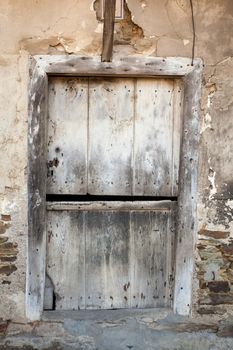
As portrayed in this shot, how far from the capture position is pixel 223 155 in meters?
3.72

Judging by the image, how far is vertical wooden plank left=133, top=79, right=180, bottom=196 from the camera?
376cm

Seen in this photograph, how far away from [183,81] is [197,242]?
1186mm

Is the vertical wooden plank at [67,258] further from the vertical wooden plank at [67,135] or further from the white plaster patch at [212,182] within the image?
the white plaster patch at [212,182]

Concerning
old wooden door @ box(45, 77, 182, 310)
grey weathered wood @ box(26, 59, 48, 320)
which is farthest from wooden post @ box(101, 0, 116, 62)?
grey weathered wood @ box(26, 59, 48, 320)

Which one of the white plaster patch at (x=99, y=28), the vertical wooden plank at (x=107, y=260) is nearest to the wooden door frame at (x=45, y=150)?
the white plaster patch at (x=99, y=28)

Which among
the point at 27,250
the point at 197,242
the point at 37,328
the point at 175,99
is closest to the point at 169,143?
the point at 175,99

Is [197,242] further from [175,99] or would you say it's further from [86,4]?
[86,4]

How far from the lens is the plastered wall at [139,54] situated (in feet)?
11.7

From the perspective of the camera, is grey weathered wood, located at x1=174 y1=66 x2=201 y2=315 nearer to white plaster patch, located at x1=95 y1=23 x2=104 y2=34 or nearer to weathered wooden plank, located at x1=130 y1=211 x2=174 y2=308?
weathered wooden plank, located at x1=130 y1=211 x2=174 y2=308

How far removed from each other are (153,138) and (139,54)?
2.04 ft

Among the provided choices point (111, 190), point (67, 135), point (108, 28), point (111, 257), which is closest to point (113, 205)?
point (111, 190)

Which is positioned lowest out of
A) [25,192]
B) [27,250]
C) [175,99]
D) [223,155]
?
[27,250]

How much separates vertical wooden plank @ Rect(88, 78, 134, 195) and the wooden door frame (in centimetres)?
13

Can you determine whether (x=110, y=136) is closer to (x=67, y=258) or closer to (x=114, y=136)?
(x=114, y=136)
